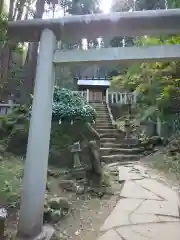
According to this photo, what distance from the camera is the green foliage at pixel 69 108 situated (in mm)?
7191

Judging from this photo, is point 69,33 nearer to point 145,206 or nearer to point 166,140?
point 145,206

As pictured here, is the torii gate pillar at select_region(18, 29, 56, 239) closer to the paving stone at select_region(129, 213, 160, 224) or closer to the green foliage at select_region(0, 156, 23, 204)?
the green foliage at select_region(0, 156, 23, 204)

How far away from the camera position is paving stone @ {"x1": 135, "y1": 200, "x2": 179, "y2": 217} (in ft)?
13.0

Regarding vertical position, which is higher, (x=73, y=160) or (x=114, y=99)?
(x=114, y=99)

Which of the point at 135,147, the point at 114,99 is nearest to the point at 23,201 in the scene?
the point at 135,147

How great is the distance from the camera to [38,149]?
299 cm

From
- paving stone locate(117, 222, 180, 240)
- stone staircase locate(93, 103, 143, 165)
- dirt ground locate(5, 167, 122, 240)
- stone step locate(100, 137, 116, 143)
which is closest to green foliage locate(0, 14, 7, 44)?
dirt ground locate(5, 167, 122, 240)

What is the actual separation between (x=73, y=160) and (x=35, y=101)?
136 inches

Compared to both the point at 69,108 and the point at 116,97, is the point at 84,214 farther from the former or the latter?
the point at 116,97

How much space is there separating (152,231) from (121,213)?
746 millimetres

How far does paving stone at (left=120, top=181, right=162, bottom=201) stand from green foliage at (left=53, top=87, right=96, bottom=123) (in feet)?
8.60

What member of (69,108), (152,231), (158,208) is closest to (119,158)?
(69,108)

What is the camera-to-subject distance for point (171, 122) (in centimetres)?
942

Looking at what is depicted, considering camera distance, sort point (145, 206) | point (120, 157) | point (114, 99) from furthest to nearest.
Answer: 1. point (114, 99)
2. point (120, 157)
3. point (145, 206)
